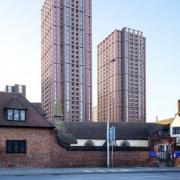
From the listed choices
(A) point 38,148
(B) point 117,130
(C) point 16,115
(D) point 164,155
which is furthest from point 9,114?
(B) point 117,130

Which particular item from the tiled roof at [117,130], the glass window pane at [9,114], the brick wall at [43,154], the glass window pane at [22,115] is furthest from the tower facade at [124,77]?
the glass window pane at [9,114]

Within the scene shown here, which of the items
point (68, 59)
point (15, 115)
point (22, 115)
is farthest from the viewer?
point (68, 59)

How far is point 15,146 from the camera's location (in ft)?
123

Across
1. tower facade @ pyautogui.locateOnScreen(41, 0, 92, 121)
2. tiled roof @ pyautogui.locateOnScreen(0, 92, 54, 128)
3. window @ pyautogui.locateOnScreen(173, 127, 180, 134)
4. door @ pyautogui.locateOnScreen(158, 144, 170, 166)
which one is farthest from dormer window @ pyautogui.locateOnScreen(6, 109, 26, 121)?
tower facade @ pyautogui.locateOnScreen(41, 0, 92, 121)

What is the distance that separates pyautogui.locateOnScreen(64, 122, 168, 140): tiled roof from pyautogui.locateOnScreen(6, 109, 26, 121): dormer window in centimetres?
3160

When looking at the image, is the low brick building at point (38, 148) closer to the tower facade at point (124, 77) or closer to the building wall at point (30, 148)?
the building wall at point (30, 148)

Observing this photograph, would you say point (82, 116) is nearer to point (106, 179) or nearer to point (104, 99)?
point (104, 99)

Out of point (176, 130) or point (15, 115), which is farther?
point (176, 130)

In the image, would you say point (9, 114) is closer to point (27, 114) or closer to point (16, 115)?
point (16, 115)

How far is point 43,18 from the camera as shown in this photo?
6993 inches

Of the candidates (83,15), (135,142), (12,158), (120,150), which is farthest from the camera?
(83,15)

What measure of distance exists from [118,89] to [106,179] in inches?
5517

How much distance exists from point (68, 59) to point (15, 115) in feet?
403

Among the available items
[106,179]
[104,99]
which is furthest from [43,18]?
[106,179]
